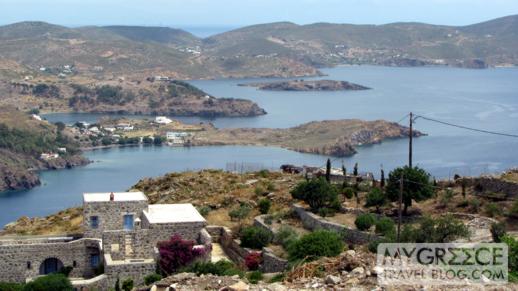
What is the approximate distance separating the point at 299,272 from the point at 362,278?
1.02m

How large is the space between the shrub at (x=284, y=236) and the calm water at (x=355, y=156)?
39.1 m

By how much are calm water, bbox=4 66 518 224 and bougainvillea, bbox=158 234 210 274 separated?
3845 cm

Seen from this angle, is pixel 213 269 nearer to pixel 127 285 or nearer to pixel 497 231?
pixel 127 285

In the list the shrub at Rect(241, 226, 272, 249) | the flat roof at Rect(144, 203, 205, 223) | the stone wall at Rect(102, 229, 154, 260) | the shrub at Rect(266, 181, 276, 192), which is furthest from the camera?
the shrub at Rect(266, 181, 276, 192)

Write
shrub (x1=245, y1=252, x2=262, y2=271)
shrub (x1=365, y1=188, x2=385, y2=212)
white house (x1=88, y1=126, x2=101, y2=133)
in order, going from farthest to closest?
white house (x1=88, y1=126, x2=101, y2=133), shrub (x1=365, y1=188, x2=385, y2=212), shrub (x1=245, y1=252, x2=262, y2=271)


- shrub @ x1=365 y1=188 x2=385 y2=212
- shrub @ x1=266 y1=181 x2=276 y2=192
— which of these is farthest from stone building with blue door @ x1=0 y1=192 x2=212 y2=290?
shrub @ x1=365 y1=188 x2=385 y2=212

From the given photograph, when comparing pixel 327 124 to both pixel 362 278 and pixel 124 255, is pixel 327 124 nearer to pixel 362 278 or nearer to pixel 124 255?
pixel 124 255

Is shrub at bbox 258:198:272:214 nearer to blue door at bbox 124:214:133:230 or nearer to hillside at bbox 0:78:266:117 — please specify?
blue door at bbox 124:214:133:230

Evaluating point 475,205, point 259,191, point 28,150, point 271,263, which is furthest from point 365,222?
point 28,150

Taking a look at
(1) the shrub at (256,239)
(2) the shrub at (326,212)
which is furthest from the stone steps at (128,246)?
(2) the shrub at (326,212)

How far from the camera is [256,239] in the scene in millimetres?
16641

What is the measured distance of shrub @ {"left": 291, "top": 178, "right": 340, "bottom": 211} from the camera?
1862 cm

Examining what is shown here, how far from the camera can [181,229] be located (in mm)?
17469

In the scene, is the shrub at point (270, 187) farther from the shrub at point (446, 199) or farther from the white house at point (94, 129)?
the white house at point (94, 129)
